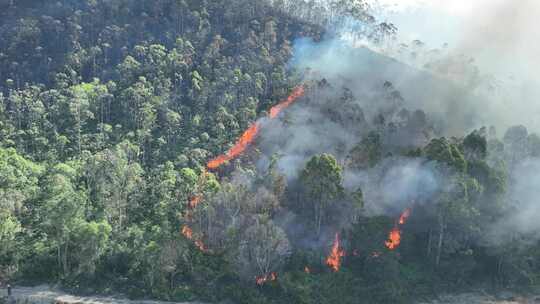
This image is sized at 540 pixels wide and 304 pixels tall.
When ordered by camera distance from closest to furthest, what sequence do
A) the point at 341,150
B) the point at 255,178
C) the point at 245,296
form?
the point at 245,296 → the point at 255,178 → the point at 341,150

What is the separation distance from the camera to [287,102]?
76.1 m

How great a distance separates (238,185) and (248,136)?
14.6 metres

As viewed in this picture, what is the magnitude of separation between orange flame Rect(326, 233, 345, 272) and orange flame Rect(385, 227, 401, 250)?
486 centimetres

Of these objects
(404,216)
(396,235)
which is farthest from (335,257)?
(404,216)

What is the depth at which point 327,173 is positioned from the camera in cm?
5462

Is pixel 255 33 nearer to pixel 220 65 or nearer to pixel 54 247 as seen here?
pixel 220 65

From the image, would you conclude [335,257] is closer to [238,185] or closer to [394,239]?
[394,239]

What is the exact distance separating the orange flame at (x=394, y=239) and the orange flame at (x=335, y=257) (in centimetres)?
486

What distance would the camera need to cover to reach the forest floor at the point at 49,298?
1852 inches

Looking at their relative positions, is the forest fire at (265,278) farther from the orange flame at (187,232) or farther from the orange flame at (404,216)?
the orange flame at (404,216)

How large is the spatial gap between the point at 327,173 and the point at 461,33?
274ft

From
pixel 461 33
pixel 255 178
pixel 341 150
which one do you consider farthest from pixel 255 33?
pixel 461 33

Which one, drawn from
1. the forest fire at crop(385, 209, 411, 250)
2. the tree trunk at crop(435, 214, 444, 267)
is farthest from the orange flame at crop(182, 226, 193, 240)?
the tree trunk at crop(435, 214, 444, 267)

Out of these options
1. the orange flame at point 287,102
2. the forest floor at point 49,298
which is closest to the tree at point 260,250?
the forest floor at point 49,298
